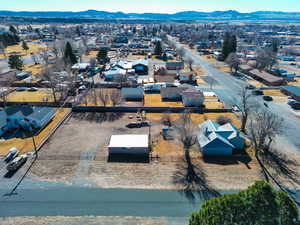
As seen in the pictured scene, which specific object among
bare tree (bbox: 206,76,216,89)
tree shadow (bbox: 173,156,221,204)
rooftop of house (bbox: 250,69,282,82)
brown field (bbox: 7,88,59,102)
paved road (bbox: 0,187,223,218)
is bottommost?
paved road (bbox: 0,187,223,218)

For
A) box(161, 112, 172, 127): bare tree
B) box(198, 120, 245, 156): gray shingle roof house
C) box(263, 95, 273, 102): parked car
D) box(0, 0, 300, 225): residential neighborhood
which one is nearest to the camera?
box(0, 0, 300, 225): residential neighborhood

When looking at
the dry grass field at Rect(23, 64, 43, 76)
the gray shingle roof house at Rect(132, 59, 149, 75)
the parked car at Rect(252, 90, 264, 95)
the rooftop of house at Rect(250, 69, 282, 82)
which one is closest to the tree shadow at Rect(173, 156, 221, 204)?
the parked car at Rect(252, 90, 264, 95)

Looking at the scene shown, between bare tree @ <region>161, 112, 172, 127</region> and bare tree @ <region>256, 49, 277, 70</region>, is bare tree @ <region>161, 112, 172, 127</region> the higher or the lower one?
the lower one

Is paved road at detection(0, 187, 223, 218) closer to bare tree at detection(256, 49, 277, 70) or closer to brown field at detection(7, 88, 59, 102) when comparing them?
brown field at detection(7, 88, 59, 102)

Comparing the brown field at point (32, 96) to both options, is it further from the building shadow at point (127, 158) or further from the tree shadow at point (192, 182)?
the tree shadow at point (192, 182)

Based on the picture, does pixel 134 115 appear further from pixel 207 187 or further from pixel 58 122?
pixel 207 187

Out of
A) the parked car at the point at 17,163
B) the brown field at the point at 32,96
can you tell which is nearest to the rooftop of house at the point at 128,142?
the parked car at the point at 17,163

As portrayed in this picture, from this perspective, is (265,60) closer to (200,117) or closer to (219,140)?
(200,117)
